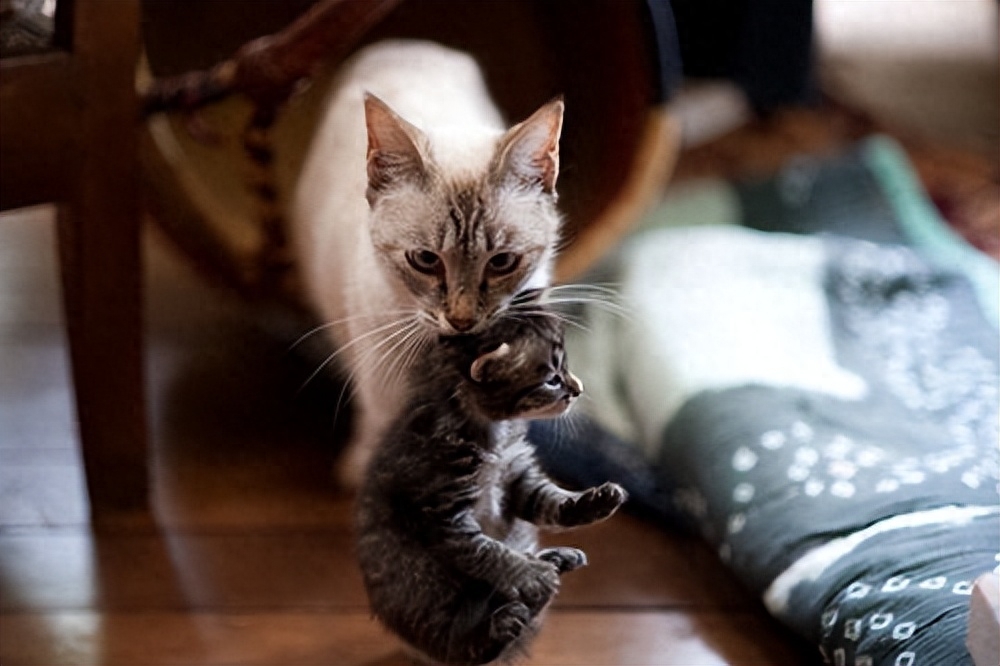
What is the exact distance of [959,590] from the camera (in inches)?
34.3

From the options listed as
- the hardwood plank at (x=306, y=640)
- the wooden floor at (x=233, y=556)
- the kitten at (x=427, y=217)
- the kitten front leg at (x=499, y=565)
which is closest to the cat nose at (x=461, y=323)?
the kitten at (x=427, y=217)

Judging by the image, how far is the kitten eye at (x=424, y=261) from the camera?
→ 61 centimetres

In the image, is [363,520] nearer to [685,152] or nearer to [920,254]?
[920,254]

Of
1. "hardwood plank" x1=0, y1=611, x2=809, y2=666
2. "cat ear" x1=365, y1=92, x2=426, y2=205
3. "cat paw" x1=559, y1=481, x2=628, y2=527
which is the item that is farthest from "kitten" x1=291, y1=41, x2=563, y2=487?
"hardwood plank" x1=0, y1=611, x2=809, y2=666

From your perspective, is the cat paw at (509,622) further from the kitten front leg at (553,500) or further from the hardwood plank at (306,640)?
the hardwood plank at (306,640)

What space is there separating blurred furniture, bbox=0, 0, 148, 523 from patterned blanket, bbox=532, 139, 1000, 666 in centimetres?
39

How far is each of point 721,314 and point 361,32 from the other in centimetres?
56

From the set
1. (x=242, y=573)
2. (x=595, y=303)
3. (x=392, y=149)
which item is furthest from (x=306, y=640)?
(x=392, y=149)

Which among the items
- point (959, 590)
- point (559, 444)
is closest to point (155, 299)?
point (559, 444)

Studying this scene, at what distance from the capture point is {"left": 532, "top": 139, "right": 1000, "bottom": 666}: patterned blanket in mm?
894

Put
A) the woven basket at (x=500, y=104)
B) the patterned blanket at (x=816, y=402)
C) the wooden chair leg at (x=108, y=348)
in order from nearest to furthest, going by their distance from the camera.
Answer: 1. the woven basket at (x=500, y=104)
2. the patterned blanket at (x=816, y=402)
3. the wooden chair leg at (x=108, y=348)

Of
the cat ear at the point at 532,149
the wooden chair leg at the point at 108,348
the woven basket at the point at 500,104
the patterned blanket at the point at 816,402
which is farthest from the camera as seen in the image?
the wooden chair leg at the point at 108,348

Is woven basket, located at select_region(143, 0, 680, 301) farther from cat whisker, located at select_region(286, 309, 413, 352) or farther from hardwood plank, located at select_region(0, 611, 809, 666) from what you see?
hardwood plank, located at select_region(0, 611, 809, 666)

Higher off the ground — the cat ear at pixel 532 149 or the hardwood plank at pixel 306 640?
the cat ear at pixel 532 149
